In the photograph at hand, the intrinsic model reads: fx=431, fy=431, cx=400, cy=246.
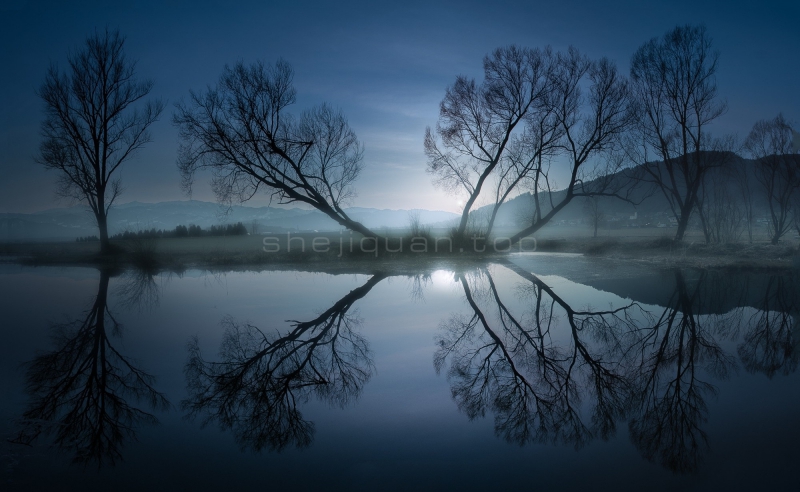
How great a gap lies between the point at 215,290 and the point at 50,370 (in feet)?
18.9

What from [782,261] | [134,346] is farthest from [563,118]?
[134,346]

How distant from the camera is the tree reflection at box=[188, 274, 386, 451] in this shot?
3.73 metres

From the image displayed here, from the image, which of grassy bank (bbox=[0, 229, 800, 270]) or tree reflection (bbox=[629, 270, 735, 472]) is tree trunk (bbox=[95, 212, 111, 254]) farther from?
tree reflection (bbox=[629, 270, 735, 472])

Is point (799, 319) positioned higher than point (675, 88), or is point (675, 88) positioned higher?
point (675, 88)

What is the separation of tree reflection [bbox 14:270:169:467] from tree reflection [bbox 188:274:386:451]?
51cm

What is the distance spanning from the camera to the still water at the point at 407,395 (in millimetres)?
3025

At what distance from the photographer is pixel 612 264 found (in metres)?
15.2

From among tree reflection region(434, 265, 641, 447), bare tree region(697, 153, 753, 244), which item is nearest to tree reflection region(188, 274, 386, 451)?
tree reflection region(434, 265, 641, 447)

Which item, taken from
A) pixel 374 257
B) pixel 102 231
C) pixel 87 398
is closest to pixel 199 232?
pixel 102 231

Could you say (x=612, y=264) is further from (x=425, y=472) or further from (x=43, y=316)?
(x=43, y=316)

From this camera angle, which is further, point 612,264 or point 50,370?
point 612,264

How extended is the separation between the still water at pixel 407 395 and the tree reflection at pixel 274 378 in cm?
3

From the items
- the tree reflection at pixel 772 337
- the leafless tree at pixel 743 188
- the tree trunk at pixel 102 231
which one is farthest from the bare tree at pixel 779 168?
the tree trunk at pixel 102 231

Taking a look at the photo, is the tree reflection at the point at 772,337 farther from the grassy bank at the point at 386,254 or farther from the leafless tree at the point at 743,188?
the leafless tree at the point at 743,188
